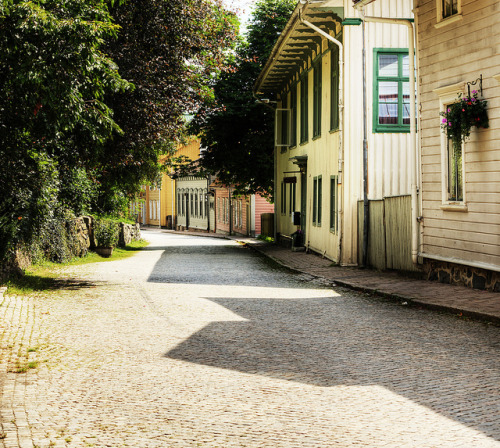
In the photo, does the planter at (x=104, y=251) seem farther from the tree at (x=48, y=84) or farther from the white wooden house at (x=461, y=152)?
the white wooden house at (x=461, y=152)

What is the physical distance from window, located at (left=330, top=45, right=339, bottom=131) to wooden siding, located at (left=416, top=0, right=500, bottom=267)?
16.9 ft

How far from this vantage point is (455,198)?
13.6 meters

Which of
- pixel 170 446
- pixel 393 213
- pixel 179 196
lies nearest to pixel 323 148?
pixel 393 213

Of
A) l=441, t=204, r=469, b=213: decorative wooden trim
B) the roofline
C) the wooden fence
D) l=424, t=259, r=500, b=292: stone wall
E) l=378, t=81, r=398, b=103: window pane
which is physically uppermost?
the roofline

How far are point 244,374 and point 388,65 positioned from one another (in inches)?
Answer: 537

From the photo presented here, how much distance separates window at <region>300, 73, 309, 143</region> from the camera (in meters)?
25.1

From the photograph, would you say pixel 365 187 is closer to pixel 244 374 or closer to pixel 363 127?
pixel 363 127

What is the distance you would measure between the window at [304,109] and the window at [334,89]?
4481 mm

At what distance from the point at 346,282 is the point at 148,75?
604cm

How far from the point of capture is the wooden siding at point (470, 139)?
39.9 feet

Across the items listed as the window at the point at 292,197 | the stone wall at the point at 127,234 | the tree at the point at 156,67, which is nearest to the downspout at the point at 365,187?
the tree at the point at 156,67

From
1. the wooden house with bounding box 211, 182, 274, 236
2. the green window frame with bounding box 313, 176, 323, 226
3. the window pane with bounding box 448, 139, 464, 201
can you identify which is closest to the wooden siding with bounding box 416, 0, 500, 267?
the window pane with bounding box 448, 139, 464, 201

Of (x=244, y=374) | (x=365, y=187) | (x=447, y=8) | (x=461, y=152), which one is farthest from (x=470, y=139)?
(x=244, y=374)

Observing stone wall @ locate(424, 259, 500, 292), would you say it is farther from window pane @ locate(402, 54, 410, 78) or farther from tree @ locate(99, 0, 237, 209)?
tree @ locate(99, 0, 237, 209)
